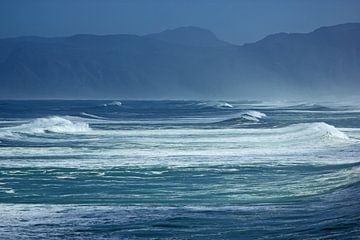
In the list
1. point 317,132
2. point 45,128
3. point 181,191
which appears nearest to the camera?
point 181,191

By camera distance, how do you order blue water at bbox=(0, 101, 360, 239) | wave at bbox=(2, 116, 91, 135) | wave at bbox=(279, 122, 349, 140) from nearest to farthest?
blue water at bbox=(0, 101, 360, 239), wave at bbox=(279, 122, 349, 140), wave at bbox=(2, 116, 91, 135)

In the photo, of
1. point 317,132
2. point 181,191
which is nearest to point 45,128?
point 317,132

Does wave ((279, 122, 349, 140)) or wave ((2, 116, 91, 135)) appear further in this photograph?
wave ((2, 116, 91, 135))

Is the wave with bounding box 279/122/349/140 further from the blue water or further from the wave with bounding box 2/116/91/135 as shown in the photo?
the wave with bounding box 2/116/91/135

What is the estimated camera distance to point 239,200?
59.6 ft

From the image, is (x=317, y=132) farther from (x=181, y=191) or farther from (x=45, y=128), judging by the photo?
(x=181, y=191)

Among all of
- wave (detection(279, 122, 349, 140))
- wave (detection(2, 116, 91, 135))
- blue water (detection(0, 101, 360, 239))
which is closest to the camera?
blue water (detection(0, 101, 360, 239))

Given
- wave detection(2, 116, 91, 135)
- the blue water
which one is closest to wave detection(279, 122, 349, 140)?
the blue water

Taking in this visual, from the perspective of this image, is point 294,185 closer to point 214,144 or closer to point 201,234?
point 201,234

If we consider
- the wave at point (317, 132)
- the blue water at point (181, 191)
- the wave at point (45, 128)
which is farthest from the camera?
the wave at point (45, 128)

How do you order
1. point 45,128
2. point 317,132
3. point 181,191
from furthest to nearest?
point 45,128 → point 317,132 → point 181,191

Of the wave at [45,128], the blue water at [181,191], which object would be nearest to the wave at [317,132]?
the blue water at [181,191]

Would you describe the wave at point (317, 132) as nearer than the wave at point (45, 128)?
Yes

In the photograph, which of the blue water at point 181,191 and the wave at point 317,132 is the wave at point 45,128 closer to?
the blue water at point 181,191
